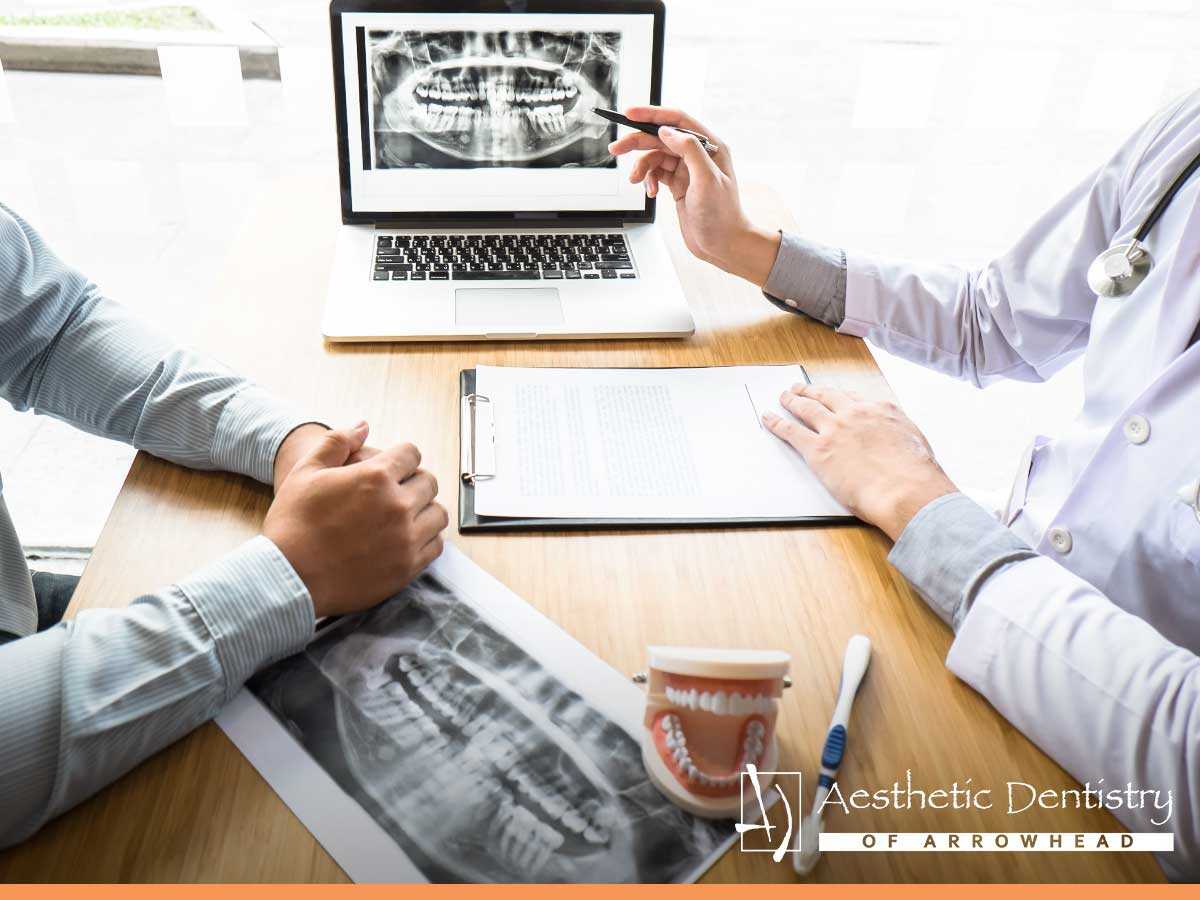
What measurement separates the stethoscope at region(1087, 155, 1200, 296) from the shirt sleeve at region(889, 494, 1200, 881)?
314 mm

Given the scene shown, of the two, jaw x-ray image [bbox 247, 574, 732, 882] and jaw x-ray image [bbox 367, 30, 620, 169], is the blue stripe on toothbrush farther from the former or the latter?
jaw x-ray image [bbox 367, 30, 620, 169]

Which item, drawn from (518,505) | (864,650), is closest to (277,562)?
(518,505)

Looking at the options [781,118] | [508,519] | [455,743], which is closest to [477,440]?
[508,519]

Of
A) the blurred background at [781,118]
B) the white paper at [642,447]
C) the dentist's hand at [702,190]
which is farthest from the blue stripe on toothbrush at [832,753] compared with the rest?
the blurred background at [781,118]

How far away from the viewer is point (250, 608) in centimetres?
67

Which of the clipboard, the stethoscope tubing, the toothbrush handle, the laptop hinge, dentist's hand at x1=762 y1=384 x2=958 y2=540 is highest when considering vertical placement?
the stethoscope tubing

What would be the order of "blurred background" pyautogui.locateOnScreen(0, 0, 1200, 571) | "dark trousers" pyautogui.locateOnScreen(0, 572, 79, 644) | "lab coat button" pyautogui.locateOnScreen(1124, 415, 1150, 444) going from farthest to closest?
"blurred background" pyautogui.locateOnScreen(0, 0, 1200, 571) < "dark trousers" pyautogui.locateOnScreen(0, 572, 79, 644) < "lab coat button" pyautogui.locateOnScreen(1124, 415, 1150, 444)

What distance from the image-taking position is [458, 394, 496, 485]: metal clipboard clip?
2.78ft

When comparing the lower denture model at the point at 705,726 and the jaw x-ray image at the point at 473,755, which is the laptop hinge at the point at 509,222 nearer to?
the jaw x-ray image at the point at 473,755

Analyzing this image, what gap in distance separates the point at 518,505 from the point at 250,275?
54 cm

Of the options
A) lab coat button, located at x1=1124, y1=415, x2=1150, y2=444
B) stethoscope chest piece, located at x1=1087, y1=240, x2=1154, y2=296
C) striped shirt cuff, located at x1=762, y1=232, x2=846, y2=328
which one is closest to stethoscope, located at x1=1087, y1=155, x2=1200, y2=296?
stethoscope chest piece, located at x1=1087, y1=240, x2=1154, y2=296

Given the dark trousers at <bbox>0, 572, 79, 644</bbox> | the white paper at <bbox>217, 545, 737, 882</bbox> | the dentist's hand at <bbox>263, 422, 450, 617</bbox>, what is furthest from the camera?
the dark trousers at <bbox>0, 572, 79, 644</bbox>

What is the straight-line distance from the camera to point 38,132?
2912 mm

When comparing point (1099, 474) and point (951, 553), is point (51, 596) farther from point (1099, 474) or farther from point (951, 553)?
point (1099, 474)
